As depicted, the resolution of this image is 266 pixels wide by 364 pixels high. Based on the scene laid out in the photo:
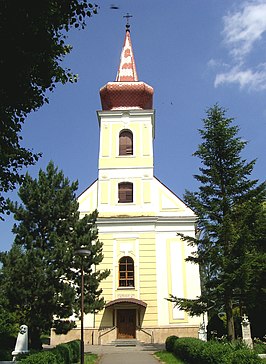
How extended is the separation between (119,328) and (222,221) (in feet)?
40.1

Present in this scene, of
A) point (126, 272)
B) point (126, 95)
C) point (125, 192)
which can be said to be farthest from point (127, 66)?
point (126, 272)

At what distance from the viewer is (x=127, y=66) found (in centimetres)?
3684

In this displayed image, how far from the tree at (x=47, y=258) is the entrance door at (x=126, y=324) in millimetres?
6756

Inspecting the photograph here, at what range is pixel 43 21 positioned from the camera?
9.13m

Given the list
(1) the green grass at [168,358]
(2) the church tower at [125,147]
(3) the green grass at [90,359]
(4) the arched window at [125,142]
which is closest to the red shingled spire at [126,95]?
(2) the church tower at [125,147]

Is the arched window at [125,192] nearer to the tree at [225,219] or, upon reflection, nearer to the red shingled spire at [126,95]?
the red shingled spire at [126,95]

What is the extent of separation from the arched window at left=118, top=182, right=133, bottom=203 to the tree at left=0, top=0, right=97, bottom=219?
19.2m

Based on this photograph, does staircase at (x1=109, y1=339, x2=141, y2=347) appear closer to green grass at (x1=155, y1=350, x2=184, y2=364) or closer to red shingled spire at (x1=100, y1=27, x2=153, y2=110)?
green grass at (x1=155, y1=350, x2=184, y2=364)

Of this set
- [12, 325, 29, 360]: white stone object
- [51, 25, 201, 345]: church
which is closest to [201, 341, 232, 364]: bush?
[12, 325, 29, 360]: white stone object

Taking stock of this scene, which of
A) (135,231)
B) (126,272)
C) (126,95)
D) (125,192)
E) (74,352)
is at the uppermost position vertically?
(126,95)

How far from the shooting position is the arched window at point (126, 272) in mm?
28369

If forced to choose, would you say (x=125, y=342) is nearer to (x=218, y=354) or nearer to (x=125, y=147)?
(x=125, y=147)

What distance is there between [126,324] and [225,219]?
1241 centimetres

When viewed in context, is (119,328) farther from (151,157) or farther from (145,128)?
(145,128)
